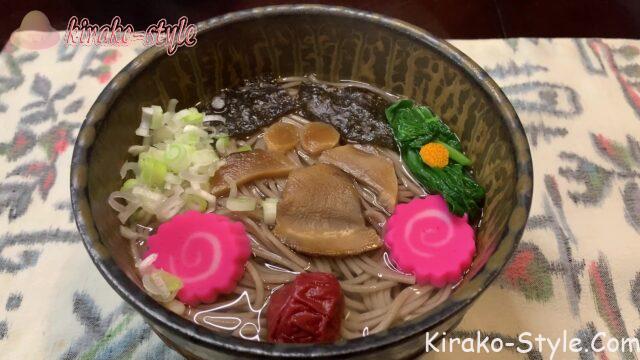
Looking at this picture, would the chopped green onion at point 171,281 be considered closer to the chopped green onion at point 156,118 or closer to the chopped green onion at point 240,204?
the chopped green onion at point 240,204

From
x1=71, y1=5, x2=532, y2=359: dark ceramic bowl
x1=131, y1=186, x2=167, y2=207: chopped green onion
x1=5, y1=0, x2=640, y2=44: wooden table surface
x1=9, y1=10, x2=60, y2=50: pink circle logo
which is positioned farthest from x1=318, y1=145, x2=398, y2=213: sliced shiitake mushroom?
x1=9, y1=10, x2=60, y2=50: pink circle logo

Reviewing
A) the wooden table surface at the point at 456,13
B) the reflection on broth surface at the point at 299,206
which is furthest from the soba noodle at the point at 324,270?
the wooden table surface at the point at 456,13

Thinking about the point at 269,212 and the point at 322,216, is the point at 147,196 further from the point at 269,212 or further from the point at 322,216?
the point at 322,216

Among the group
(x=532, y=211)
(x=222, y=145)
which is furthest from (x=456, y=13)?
(x=222, y=145)

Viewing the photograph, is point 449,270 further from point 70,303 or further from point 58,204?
point 58,204

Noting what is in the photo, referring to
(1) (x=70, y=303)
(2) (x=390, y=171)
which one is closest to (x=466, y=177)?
(2) (x=390, y=171)

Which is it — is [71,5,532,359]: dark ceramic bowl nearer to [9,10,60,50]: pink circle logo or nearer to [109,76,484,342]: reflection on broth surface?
[109,76,484,342]: reflection on broth surface
